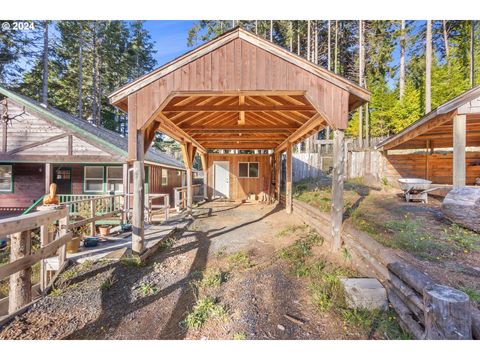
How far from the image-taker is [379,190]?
9.73 metres

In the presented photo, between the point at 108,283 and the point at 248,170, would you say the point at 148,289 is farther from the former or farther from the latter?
the point at 248,170

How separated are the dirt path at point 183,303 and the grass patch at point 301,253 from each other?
0.68ft

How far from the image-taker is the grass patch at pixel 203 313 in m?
2.70

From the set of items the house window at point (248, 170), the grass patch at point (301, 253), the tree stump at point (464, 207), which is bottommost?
the grass patch at point (301, 253)

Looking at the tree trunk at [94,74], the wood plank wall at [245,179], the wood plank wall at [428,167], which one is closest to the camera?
the wood plank wall at [428,167]

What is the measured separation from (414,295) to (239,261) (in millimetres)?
2824

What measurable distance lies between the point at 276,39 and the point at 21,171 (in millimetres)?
23456

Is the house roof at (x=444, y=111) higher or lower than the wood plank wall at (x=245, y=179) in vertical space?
higher

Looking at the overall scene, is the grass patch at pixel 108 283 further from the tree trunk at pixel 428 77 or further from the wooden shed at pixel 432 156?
the tree trunk at pixel 428 77

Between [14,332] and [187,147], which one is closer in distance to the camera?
[14,332]

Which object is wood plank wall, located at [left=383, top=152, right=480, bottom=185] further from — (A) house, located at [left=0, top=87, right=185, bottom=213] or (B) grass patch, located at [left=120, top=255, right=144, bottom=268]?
(A) house, located at [left=0, top=87, right=185, bottom=213]

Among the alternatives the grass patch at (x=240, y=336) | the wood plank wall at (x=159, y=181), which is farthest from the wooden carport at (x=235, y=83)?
the wood plank wall at (x=159, y=181)
